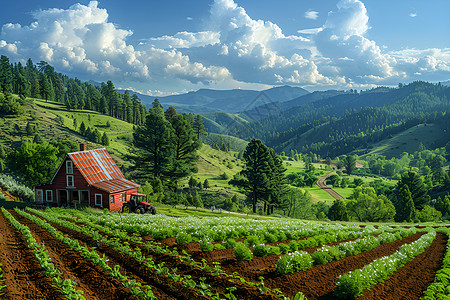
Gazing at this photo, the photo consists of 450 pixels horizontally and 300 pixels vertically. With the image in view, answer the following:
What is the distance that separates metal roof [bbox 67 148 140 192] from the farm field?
13.1 m

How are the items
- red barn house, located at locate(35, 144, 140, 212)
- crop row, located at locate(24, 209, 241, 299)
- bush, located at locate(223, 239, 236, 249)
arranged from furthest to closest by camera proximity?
red barn house, located at locate(35, 144, 140, 212), bush, located at locate(223, 239, 236, 249), crop row, located at locate(24, 209, 241, 299)

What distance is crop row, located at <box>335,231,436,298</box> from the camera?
1034 centimetres

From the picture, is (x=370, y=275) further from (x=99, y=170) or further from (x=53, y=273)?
(x=99, y=170)

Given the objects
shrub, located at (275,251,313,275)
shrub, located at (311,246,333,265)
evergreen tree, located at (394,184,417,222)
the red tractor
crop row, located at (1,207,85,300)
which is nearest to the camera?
crop row, located at (1,207,85,300)

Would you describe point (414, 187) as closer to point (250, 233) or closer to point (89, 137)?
point (250, 233)

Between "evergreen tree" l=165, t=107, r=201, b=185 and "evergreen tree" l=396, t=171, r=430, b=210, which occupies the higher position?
"evergreen tree" l=165, t=107, r=201, b=185

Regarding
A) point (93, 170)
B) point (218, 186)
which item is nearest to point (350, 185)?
point (218, 186)

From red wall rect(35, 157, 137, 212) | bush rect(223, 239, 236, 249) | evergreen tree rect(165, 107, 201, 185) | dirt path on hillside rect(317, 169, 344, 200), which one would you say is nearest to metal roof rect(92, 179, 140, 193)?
red wall rect(35, 157, 137, 212)

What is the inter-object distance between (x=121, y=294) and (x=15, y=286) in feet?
12.8

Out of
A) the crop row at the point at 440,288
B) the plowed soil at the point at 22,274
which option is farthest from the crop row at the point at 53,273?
the crop row at the point at 440,288

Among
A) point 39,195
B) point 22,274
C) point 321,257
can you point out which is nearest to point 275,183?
point 39,195

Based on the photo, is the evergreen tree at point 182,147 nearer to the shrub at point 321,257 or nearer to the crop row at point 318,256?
the crop row at point 318,256

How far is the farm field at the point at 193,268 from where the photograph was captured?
32.9 feet

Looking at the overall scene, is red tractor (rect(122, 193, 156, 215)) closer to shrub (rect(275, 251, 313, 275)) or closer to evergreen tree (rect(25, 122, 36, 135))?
shrub (rect(275, 251, 313, 275))
